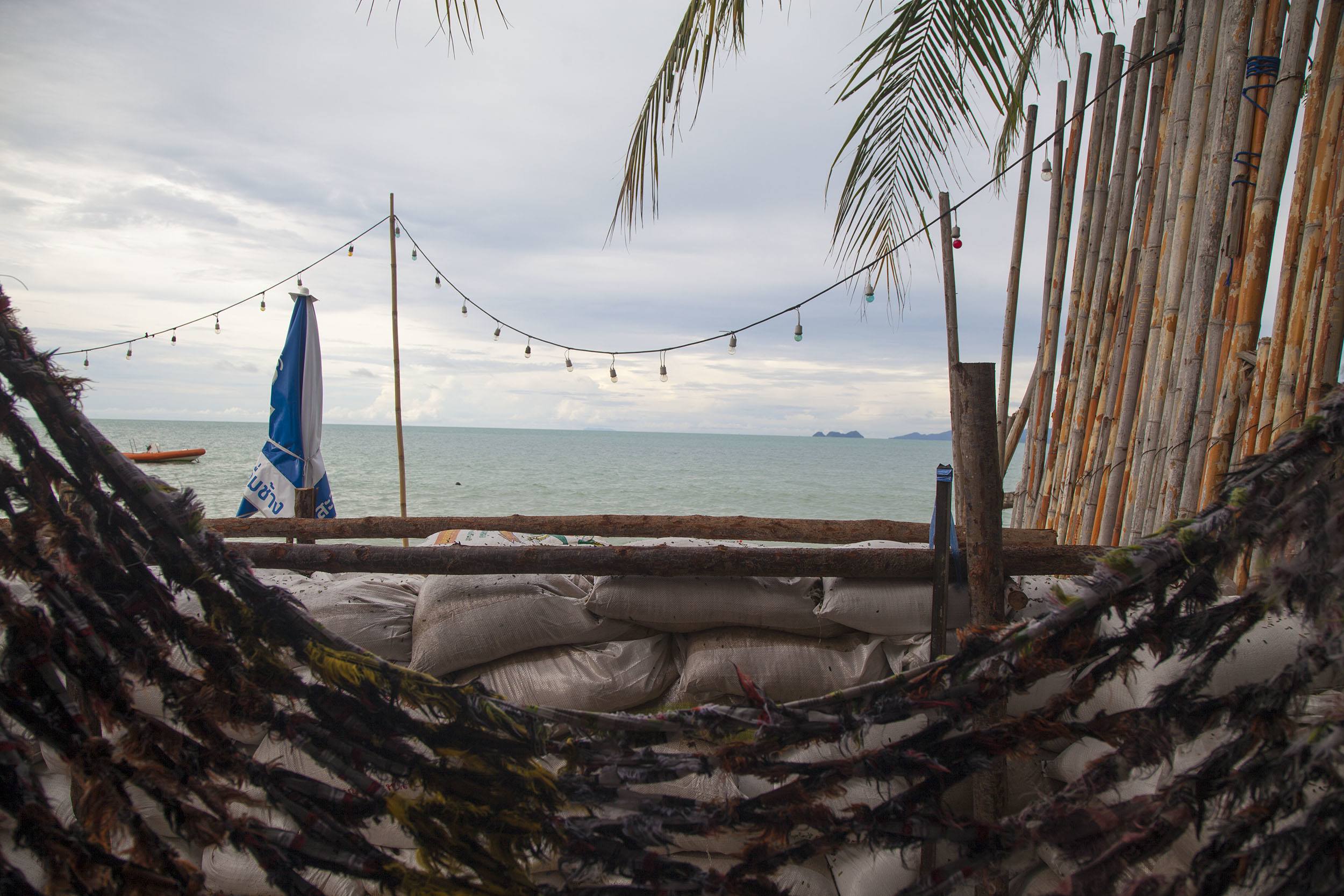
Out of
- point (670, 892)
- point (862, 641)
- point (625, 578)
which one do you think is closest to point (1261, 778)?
point (670, 892)

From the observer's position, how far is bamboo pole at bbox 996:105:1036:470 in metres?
3.70

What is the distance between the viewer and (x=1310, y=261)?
1.69 metres

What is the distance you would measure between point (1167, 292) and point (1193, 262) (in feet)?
0.42

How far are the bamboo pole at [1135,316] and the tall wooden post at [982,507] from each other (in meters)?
1.12

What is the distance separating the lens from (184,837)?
100cm

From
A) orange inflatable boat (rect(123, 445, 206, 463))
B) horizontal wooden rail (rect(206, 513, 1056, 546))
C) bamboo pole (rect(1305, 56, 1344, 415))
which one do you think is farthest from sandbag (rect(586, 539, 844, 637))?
orange inflatable boat (rect(123, 445, 206, 463))

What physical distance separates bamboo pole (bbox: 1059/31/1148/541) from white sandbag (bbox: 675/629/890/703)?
5.10ft

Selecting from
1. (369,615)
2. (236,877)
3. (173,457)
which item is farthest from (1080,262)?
(173,457)

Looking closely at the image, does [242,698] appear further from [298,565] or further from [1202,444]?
[1202,444]

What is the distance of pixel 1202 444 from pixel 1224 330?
0.30m

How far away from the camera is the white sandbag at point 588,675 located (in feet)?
5.59

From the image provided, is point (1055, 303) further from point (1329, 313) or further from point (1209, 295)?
point (1329, 313)

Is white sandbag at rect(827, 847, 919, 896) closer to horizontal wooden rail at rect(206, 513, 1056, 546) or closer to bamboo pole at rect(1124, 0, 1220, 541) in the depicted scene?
horizontal wooden rail at rect(206, 513, 1056, 546)

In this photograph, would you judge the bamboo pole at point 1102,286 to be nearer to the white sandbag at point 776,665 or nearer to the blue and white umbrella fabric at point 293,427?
the white sandbag at point 776,665
